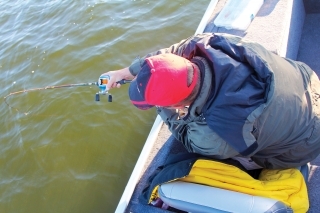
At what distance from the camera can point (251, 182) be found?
229 centimetres

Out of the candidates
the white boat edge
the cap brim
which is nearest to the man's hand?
the white boat edge

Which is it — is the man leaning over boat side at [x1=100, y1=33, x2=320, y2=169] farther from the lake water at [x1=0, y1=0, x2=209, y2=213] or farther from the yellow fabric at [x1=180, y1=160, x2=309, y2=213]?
the lake water at [x1=0, y1=0, x2=209, y2=213]

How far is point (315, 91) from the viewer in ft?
8.05

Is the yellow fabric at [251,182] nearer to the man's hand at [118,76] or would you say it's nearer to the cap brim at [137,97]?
the cap brim at [137,97]

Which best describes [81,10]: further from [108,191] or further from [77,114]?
[108,191]

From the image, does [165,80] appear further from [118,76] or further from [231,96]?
[118,76]

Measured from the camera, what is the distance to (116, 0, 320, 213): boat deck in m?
2.76

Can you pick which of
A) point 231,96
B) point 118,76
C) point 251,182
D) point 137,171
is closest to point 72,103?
point 118,76

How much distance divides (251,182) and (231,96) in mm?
730

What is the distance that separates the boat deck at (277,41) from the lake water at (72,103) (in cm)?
125

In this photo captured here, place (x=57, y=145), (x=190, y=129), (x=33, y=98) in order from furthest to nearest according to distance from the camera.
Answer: (x=33, y=98) → (x=57, y=145) → (x=190, y=129)

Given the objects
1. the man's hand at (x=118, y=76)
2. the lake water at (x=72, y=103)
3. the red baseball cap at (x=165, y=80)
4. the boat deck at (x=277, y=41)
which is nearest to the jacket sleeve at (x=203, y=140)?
the red baseball cap at (x=165, y=80)

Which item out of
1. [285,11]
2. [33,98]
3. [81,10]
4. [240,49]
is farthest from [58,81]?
[240,49]

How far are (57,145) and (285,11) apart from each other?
3454mm
